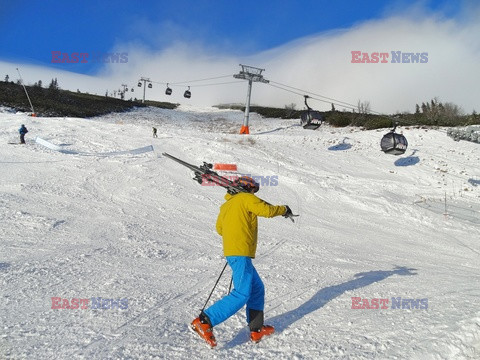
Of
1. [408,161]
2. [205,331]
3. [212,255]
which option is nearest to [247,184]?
[205,331]

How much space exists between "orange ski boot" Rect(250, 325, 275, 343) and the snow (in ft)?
0.22

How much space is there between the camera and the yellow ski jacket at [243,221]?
11.9 feet

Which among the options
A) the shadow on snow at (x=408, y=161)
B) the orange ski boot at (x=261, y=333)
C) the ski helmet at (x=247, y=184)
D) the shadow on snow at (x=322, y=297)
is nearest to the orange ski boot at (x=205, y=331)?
the shadow on snow at (x=322, y=297)

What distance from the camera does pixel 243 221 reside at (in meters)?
3.69

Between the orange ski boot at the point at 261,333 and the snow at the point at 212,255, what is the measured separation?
0.07 m

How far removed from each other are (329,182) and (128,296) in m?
14.2

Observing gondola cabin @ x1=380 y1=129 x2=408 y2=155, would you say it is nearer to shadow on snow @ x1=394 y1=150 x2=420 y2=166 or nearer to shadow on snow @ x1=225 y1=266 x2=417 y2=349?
shadow on snow @ x1=394 y1=150 x2=420 y2=166

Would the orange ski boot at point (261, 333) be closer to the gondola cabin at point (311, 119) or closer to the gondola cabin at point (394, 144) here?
the gondola cabin at point (394, 144)

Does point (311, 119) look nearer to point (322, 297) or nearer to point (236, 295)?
point (322, 297)

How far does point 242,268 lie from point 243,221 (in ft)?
1.68

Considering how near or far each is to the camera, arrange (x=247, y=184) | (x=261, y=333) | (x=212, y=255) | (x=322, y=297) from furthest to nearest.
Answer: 1. (x=212, y=255)
2. (x=322, y=297)
3. (x=247, y=184)
4. (x=261, y=333)

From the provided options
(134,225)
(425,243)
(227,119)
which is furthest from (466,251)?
(227,119)

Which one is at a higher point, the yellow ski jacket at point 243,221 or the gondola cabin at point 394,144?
the gondola cabin at point 394,144

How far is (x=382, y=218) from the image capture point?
1316 cm
